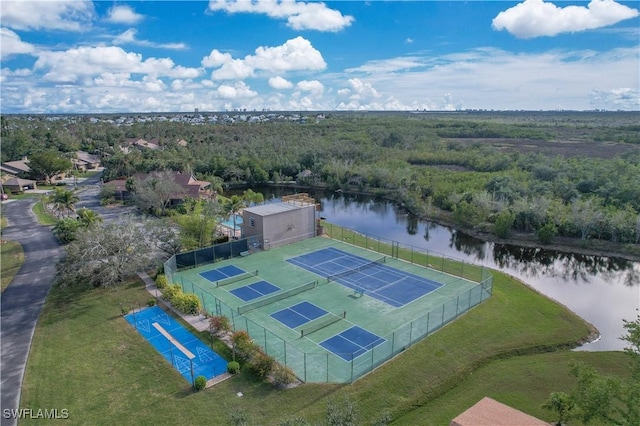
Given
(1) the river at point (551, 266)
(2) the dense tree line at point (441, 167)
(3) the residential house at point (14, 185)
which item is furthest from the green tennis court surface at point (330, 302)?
(3) the residential house at point (14, 185)

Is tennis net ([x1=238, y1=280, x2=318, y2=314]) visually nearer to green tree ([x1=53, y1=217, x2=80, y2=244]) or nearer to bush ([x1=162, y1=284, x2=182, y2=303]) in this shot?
bush ([x1=162, y1=284, x2=182, y2=303])

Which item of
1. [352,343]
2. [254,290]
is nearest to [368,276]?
[254,290]

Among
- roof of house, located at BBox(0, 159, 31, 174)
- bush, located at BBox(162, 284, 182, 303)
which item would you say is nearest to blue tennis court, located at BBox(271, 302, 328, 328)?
bush, located at BBox(162, 284, 182, 303)

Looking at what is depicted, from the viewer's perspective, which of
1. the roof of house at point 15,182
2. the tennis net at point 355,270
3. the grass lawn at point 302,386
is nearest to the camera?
the grass lawn at point 302,386

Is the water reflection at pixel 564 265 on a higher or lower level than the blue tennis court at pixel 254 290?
lower

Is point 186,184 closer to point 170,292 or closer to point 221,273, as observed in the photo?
point 221,273

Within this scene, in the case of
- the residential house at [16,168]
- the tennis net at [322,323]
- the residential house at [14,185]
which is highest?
the residential house at [16,168]

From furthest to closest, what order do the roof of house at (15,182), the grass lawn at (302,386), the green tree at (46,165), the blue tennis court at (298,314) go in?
the green tree at (46,165), the roof of house at (15,182), the blue tennis court at (298,314), the grass lawn at (302,386)

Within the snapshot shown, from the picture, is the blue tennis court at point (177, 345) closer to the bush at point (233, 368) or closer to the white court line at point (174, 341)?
the white court line at point (174, 341)
